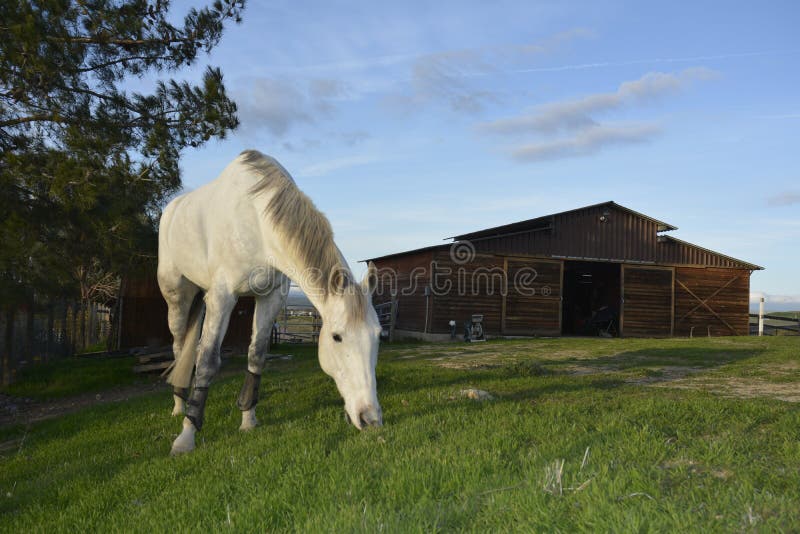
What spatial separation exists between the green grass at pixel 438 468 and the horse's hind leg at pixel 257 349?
0.75ft

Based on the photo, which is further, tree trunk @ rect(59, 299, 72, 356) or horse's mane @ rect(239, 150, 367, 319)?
tree trunk @ rect(59, 299, 72, 356)

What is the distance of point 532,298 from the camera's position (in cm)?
2250

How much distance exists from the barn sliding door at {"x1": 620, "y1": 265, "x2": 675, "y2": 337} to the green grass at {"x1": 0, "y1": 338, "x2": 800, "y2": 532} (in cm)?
1798

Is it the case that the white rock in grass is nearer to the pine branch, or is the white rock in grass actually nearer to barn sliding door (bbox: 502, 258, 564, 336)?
the pine branch

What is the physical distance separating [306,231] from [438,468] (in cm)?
235

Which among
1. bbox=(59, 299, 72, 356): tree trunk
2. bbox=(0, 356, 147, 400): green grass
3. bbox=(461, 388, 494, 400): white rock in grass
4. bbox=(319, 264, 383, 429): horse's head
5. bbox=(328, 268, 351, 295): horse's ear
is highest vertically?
bbox=(328, 268, 351, 295): horse's ear

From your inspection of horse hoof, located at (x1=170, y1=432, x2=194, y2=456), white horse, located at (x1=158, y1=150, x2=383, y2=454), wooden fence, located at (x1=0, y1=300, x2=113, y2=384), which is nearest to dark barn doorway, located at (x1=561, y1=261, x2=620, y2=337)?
wooden fence, located at (x1=0, y1=300, x2=113, y2=384)

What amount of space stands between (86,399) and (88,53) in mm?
6073

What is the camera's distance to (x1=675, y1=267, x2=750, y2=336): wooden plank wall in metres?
24.0

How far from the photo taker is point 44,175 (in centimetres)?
823

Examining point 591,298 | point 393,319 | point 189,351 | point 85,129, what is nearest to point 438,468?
Result: point 189,351

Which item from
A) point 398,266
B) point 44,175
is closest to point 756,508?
point 44,175

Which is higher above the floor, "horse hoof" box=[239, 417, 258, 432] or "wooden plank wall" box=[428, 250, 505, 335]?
"wooden plank wall" box=[428, 250, 505, 335]

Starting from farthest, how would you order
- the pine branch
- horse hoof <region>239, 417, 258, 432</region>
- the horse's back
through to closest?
the pine branch
horse hoof <region>239, 417, 258, 432</region>
the horse's back
